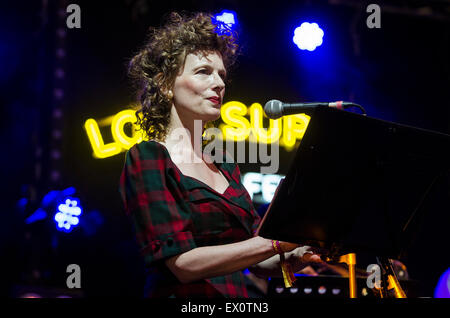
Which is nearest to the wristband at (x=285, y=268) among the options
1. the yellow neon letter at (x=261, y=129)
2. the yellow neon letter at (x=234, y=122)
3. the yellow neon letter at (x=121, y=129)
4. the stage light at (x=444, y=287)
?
the stage light at (x=444, y=287)

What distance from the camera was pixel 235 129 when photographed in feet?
23.0

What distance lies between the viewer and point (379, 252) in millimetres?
1659

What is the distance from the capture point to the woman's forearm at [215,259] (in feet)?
5.51

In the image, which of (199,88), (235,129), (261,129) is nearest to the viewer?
(199,88)

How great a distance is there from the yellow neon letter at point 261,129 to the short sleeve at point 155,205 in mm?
5361

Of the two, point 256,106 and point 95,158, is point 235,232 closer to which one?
point 95,158

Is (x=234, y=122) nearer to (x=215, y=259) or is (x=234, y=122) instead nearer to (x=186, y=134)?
(x=186, y=134)

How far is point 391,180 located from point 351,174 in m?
0.15

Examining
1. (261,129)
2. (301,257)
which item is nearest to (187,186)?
(301,257)

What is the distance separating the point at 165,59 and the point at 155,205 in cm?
75

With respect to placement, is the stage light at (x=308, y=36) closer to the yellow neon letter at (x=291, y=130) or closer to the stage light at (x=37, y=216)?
the yellow neon letter at (x=291, y=130)

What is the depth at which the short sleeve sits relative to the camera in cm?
169

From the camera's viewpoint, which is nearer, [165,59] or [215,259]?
[215,259]
